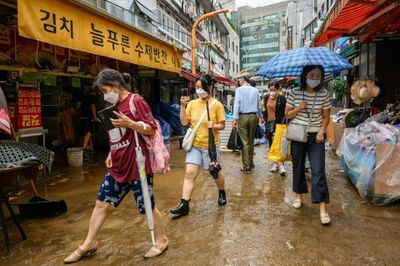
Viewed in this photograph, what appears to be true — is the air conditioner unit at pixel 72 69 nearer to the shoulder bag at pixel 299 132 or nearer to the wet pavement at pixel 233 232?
the wet pavement at pixel 233 232

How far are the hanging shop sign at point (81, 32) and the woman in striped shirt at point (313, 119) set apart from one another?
309cm

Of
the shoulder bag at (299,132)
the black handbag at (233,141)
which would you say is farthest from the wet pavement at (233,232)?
the black handbag at (233,141)

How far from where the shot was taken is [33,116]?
6320 mm

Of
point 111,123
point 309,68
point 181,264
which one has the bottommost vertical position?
point 181,264

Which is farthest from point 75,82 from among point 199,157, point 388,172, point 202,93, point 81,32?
point 388,172

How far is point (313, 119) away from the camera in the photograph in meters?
4.16

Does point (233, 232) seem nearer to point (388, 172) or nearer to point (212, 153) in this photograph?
point (212, 153)

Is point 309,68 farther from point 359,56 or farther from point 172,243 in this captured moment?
point 359,56

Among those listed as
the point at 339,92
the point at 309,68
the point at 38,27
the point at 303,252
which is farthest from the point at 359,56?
the point at 38,27

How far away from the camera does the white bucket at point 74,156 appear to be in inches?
299

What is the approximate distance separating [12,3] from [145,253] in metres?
4.00

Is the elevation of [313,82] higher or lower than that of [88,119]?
higher

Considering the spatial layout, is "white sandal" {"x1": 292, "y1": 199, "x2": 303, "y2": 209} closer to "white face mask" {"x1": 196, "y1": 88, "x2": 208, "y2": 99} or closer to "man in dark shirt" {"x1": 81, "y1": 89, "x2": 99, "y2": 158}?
"white face mask" {"x1": 196, "y1": 88, "x2": 208, "y2": 99}

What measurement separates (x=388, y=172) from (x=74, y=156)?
6312mm
